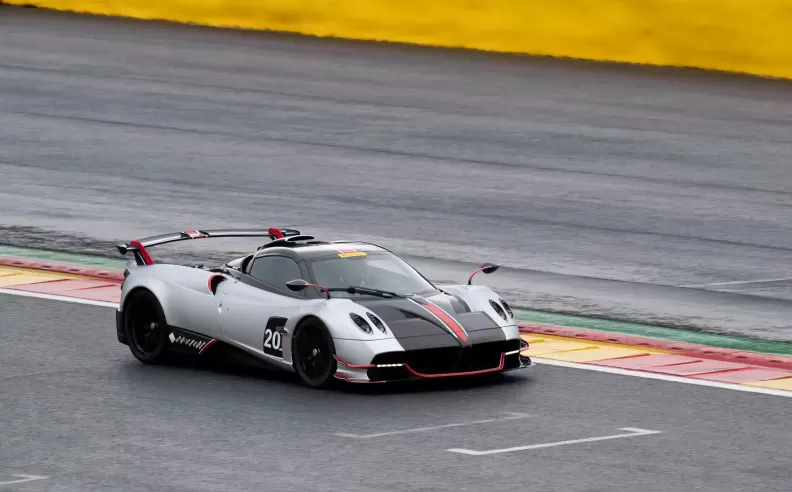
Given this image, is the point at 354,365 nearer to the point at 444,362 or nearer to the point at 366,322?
the point at 366,322

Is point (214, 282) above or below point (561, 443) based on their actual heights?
above

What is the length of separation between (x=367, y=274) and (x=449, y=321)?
0.92m

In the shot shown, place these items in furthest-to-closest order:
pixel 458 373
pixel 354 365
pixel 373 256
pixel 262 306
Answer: pixel 373 256
pixel 262 306
pixel 458 373
pixel 354 365

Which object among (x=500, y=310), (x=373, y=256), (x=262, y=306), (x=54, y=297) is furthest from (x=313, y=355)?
(x=54, y=297)

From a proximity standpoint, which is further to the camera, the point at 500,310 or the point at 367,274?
the point at 367,274

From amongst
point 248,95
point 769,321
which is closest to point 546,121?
point 248,95

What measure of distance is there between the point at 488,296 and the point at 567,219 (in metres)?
7.26

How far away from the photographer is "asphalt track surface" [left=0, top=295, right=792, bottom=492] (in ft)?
32.6

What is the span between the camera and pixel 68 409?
463 inches

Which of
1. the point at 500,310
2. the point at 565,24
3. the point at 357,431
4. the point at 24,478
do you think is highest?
the point at 565,24

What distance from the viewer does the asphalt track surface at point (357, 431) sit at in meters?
9.93

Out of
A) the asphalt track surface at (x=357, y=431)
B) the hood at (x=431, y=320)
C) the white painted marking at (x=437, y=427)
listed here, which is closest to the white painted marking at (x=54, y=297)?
the asphalt track surface at (x=357, y=431)

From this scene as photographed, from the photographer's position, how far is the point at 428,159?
2355cm

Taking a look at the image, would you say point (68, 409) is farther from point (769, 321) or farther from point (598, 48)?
point (598, 48)
